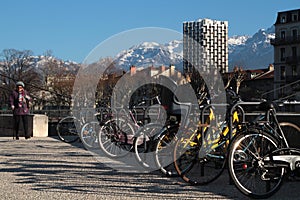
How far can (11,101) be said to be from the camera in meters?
14.8

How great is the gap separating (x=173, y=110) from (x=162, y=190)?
2108 millimetres

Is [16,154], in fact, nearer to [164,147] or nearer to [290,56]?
[164,147]

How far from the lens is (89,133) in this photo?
39.0 feet

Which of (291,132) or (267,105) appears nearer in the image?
(267,105)

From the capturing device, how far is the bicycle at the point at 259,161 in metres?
5.48

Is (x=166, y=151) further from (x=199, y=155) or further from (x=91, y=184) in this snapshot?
(x=91, y=184)

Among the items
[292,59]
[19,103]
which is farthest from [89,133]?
[292,59]

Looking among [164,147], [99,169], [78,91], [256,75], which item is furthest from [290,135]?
[256,75]

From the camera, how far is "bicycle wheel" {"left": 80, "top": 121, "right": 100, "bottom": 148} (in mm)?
11517

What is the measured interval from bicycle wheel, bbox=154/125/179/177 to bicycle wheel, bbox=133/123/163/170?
0.59 m

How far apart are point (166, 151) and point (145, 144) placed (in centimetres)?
126

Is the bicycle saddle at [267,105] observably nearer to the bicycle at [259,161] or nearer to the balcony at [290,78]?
the bicycle at [259,161]

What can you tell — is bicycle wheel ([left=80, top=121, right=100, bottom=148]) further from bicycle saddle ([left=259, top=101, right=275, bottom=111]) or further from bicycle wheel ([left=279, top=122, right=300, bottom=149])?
bicycle saddle ([left=259, top=101, right=275, bottom=111])

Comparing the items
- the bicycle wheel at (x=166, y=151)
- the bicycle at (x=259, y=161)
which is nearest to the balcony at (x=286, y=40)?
the bicycle wheel at (x=166, y=151)
